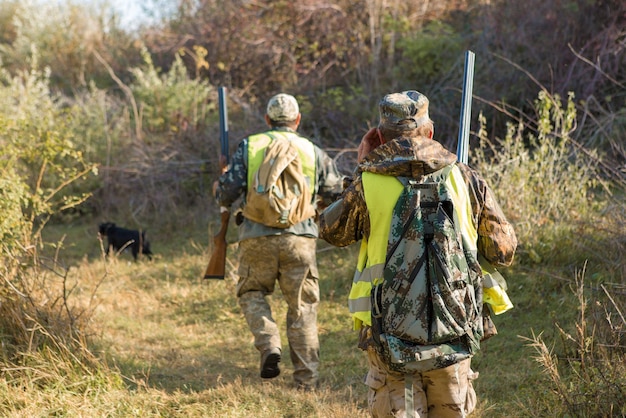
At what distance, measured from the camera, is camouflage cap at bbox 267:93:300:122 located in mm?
5246

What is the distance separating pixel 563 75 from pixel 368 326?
23.4 feet

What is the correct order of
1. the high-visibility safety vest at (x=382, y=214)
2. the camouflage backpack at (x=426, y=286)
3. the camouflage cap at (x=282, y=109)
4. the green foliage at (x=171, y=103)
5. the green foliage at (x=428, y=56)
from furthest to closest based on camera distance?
the green foliage at (x=171, y=103) < the green foliage at (x=428, y=56) < the camouflage cap at (x=282, y=109) < the high-visibility safety vest at (x=382, y=214) < the camouflage backpack at (x=426, y=286)

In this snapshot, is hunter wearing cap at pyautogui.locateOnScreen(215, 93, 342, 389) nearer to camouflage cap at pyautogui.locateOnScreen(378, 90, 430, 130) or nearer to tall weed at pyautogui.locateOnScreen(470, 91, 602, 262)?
camouflage cap at pyautogui.locateOnScreen(378, 90, 430, 130)

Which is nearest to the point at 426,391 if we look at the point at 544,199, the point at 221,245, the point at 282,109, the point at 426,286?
the point at 426,286

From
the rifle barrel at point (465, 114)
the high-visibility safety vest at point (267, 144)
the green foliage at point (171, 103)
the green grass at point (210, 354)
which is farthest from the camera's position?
the green foliage at point (171, 103)

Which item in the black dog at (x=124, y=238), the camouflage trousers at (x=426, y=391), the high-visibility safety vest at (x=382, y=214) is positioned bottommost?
the black dog at (x=124, y=238)

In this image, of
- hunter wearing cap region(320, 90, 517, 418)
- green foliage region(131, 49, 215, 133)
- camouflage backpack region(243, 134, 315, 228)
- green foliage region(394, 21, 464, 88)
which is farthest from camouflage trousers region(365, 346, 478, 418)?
green foliage region(131, 49, 215, 133)

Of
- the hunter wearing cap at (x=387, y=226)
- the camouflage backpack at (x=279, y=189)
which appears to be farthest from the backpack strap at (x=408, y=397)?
the camouflage backpack at (x=279, y=189)

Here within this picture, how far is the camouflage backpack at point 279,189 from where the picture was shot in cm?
502

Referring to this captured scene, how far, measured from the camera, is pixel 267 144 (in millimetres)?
5137

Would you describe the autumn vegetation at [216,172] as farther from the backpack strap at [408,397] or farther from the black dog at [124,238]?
the backpack strap at [408,397]

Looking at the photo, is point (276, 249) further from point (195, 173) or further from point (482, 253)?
point (195, 173)

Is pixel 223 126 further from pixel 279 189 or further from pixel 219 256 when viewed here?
pixel 279 189

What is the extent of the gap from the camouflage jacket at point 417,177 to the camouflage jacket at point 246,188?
5.97 feet
